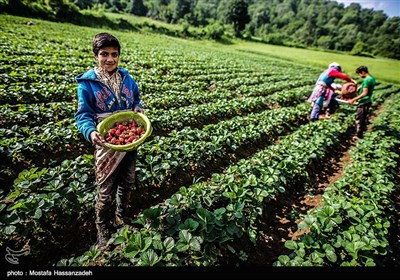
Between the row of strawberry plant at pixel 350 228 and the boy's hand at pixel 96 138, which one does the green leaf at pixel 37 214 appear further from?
the row of strawberry plant at pixel 350 228

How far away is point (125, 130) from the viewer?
8.43 ft

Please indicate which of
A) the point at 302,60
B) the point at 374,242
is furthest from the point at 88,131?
the point at 302,60

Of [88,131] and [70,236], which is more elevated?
[88,131]

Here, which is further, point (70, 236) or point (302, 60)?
point (302, 60)

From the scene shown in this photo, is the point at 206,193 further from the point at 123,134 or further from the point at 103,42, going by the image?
the point at 103,42

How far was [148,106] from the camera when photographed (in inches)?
311

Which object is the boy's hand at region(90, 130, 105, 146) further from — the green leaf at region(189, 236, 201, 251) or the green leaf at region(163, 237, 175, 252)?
the green leaf at region(189, 236, 201, 251)

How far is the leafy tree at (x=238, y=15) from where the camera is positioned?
7406 centimetres

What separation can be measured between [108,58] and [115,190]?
1.61 meters

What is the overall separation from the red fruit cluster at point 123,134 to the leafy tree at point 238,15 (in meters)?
80.9

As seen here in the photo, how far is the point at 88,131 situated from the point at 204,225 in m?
1.65

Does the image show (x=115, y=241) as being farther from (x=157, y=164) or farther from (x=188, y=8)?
(x=188, y=8)

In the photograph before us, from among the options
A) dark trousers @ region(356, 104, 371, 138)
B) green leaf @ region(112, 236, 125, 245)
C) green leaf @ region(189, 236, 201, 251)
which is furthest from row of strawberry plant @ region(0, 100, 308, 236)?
dark trousers @ region(356, 104, 371, 138)

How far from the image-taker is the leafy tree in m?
74.1
